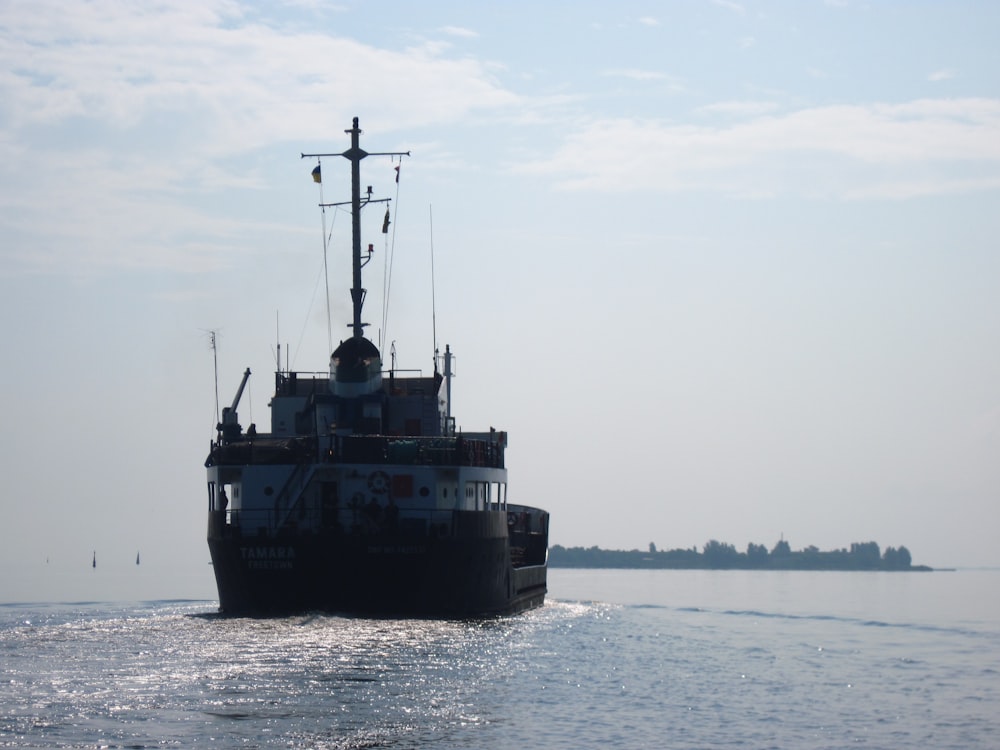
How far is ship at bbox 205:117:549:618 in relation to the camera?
141 ft

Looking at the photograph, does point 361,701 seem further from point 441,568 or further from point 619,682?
point 441,568

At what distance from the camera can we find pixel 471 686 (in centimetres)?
3136

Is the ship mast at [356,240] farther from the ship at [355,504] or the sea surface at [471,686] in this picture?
the sea surface at [471,686]

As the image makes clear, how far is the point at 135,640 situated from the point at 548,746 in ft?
55.6

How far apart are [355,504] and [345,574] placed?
11.9ft

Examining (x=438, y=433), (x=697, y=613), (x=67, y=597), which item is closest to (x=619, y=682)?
(x=438, y=433)

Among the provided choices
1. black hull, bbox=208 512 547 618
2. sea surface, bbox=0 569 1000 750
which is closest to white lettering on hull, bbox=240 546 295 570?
black hull, bbox=208 512 547 618

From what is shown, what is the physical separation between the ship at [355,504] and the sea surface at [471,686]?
51.0 inches

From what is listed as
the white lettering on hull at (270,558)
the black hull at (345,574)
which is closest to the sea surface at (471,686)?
the black hull at (345,574)

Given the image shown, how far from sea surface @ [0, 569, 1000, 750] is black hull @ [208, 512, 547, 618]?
3.17ft

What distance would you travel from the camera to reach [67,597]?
8606 centimetres

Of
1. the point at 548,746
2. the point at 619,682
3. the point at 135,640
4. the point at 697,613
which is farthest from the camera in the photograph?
the point at 697,613

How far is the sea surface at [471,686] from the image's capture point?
2562 centimetres

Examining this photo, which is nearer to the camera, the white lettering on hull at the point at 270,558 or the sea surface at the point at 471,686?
the sea surface at the point at 471,686
